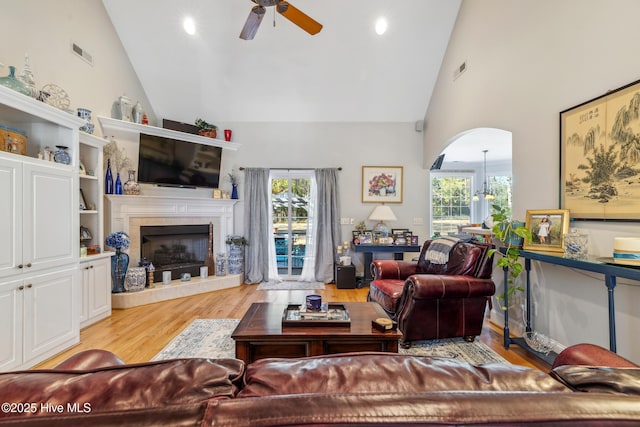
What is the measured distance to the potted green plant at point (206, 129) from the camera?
16.3ft

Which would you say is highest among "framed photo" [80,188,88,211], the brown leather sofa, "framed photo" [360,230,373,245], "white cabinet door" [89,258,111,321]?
"framed photo" [80,188,88,211]

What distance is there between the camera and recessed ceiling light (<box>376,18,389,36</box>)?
4.04 m

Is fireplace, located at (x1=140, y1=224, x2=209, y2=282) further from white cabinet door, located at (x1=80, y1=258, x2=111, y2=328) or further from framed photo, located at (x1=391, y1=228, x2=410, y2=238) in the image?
framed photo, located at (x1=391, y1=228, x2=410, y2=238)

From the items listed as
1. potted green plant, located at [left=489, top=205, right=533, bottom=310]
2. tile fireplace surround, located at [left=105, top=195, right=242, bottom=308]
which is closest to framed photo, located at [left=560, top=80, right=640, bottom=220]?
potted green plant, located at [left=489, top=205, right=533, bottom=310]

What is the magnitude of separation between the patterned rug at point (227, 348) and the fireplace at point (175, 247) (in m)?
1.81

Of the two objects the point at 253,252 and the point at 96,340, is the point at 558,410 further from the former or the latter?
the point at 253,252

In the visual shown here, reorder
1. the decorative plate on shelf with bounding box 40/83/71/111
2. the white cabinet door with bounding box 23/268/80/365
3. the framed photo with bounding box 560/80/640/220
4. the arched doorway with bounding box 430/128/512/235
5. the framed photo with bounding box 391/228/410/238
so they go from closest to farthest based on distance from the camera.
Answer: the framed photo with bounding box 560/80/640/220 → the white cabinet door with bounding box 23/268/80/365 → the decorative plate on shelf with bounding box 40/83/71/111 → the framed photo with bounding box 391/228/410/238 → the arched doorway with bounding box 430/128/512/235

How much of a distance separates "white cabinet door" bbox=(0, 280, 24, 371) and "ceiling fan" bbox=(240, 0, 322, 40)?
3.08 meters

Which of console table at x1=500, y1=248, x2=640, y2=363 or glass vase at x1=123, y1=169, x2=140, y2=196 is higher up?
glass vase at x1=123, y1=169, x2=140, y2=196

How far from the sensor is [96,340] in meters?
2.90

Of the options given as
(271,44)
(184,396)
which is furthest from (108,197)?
(184,396)

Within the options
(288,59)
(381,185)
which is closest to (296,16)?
(288,59)

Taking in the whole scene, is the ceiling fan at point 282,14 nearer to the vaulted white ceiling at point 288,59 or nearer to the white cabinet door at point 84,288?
the vaulted white ceiling at point 288,59

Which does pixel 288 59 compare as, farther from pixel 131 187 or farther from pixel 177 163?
pixel 131 187
